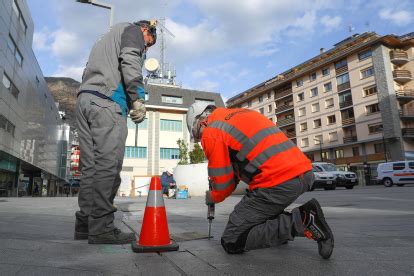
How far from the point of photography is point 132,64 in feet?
9.59

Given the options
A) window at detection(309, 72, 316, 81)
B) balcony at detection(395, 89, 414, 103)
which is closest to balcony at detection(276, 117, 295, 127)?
window at detection(309, 72, 316, 81)

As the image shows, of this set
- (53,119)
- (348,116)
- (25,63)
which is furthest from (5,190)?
(348,116)

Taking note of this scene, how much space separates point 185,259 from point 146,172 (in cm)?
3605

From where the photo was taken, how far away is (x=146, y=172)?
123 ft

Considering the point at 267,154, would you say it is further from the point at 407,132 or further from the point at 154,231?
the point at 407,132

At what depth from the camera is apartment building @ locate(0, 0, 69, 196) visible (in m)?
23.4

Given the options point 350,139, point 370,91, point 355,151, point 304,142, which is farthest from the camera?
point 304,142

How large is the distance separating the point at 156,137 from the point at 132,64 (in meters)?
35.8

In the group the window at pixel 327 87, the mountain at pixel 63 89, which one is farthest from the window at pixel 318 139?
the mountain at pixel 63 89

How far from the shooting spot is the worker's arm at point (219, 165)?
2.48 m

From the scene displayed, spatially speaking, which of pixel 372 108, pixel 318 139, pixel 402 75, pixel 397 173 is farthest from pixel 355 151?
pixel 397 173

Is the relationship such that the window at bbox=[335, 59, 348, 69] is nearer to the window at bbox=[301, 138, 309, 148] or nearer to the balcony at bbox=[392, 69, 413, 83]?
→ the balcony at bbox=[392, 69, 413, 83]

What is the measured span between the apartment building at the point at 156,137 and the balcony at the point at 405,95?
24.4m

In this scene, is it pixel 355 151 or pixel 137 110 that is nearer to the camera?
pixel 137 110
